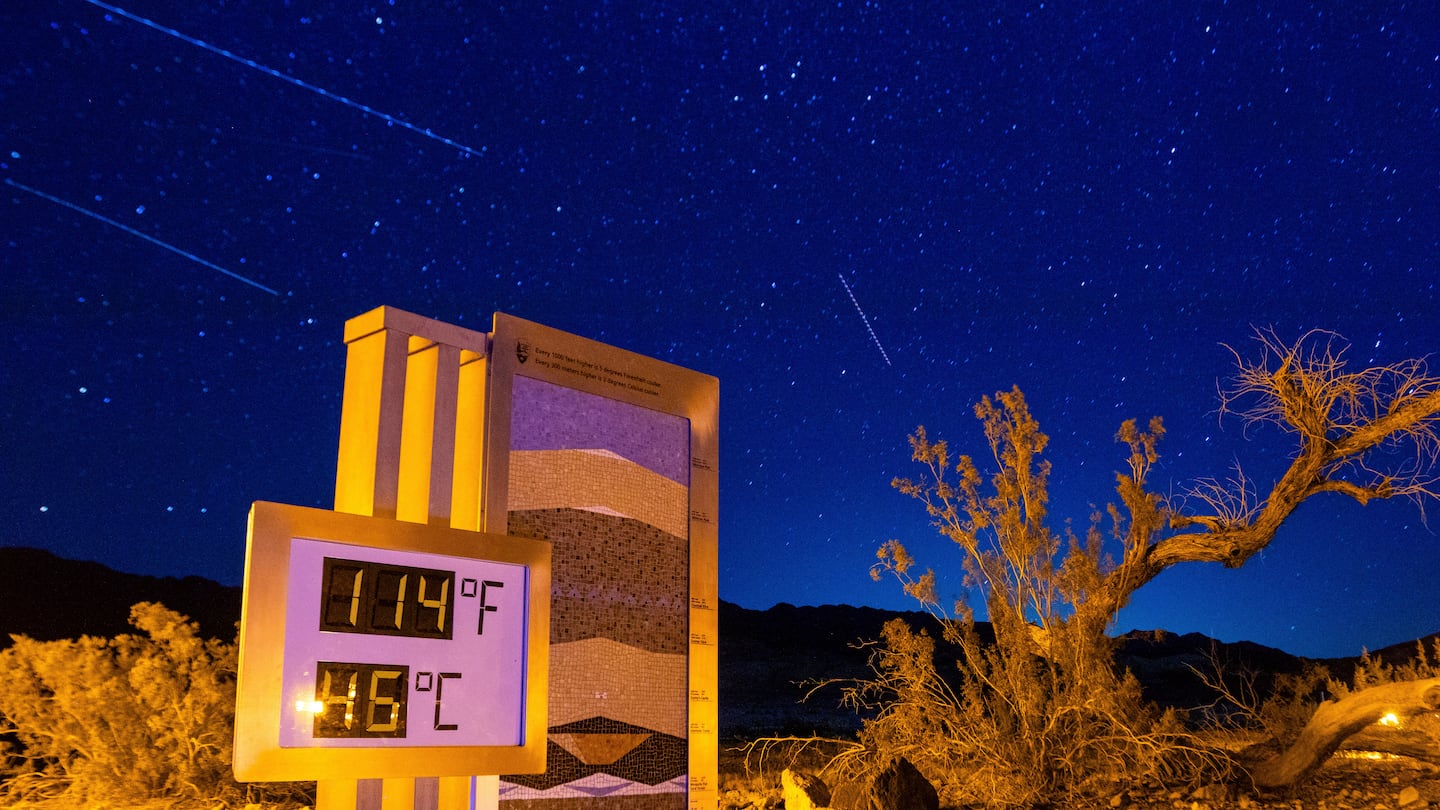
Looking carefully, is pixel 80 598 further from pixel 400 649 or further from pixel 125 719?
pixel 400 649

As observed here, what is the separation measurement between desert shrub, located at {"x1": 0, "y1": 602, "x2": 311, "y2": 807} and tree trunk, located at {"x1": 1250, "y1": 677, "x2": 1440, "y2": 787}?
25.9 ft

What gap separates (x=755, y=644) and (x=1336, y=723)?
114ft

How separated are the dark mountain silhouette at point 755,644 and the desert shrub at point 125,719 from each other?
14.2 metres

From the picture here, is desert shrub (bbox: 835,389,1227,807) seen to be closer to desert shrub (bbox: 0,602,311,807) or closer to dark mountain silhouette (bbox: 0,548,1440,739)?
desert shrub (bbox: 0,602,311,807)

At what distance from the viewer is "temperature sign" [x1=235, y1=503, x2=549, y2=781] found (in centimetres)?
445

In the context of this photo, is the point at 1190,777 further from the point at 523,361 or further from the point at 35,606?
the point at 35,606

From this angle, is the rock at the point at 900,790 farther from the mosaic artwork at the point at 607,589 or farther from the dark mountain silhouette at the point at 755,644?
the dark mountain silhouette at the point at 755,644

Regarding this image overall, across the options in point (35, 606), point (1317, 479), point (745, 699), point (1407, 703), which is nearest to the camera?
point (1407, 703)

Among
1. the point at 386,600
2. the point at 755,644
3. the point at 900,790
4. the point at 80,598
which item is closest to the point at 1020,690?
the point at 900,790

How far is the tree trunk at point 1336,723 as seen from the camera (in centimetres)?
872

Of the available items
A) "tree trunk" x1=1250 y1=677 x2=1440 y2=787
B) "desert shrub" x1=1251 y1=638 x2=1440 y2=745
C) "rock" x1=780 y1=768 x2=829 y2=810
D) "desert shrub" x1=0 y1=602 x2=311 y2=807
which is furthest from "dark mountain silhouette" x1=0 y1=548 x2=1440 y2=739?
"rock" x1=780 y1=768 x2=829 y2=810

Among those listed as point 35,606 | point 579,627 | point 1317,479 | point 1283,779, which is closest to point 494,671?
point 579,627

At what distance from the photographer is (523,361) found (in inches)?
233

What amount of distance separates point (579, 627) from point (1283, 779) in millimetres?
5680
